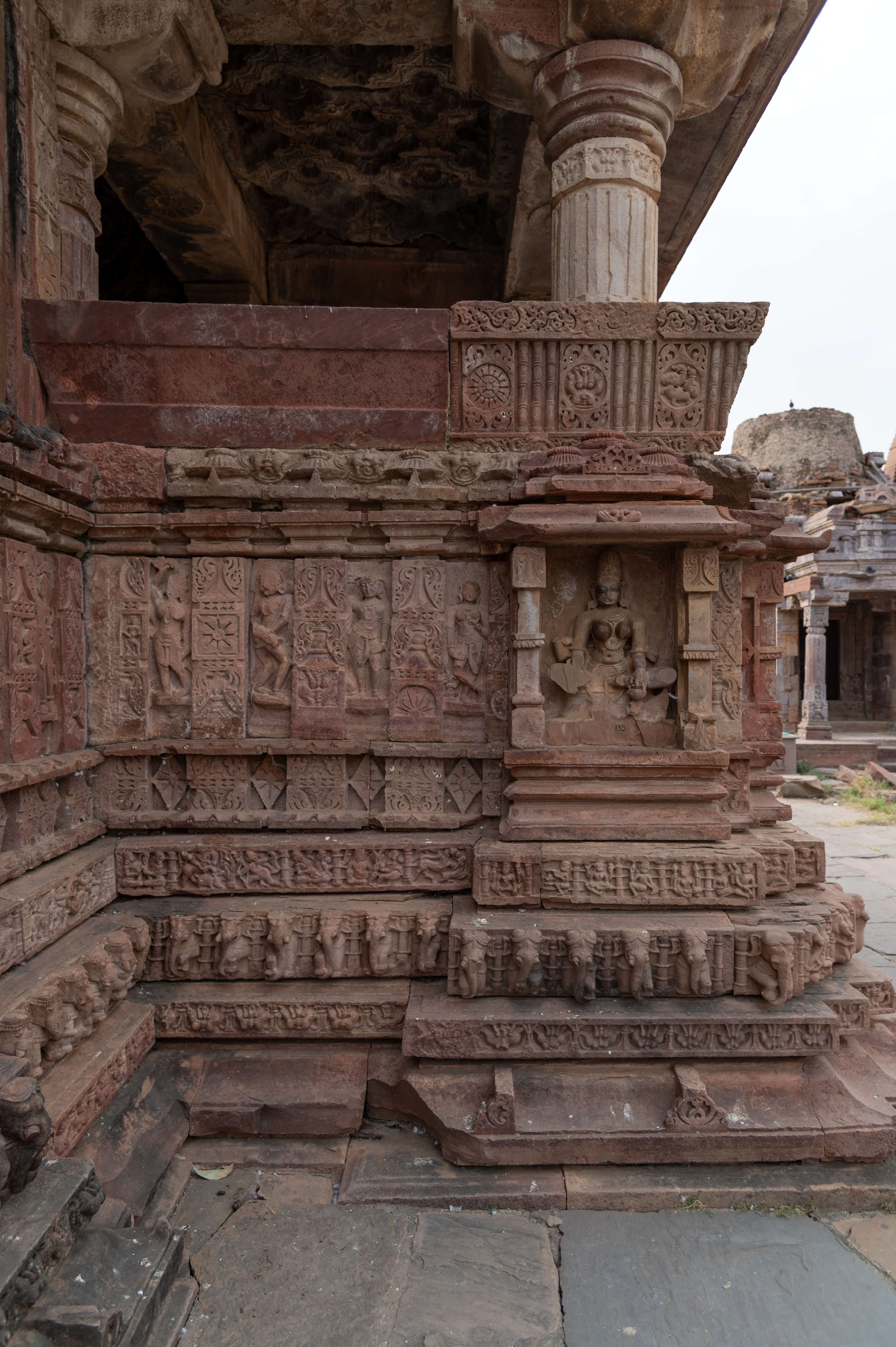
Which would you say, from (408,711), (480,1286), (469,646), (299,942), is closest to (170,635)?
(408,711)

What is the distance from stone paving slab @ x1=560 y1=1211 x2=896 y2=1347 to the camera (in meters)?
2.37

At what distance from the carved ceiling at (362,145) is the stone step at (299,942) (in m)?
6.61

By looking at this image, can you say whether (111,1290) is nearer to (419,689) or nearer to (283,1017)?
(283,1017)

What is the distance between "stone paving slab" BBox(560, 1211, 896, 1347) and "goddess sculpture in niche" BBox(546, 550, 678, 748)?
2.02 m

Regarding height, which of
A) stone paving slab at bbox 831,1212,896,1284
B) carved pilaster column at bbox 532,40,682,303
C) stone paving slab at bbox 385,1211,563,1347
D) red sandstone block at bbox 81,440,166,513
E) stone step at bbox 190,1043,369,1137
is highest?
carved pilaster column at bbox 532,40,682,303

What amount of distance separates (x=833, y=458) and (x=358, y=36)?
26.3 m

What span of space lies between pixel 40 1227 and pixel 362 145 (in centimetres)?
835

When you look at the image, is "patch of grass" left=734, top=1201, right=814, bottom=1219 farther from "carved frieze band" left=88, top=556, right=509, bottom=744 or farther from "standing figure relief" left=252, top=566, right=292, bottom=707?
"standing figure relief" left=252, top=566, right=292, bottom=707

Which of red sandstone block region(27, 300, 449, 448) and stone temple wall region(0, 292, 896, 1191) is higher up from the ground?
red sandstone block region(27, 300, 449, 448)

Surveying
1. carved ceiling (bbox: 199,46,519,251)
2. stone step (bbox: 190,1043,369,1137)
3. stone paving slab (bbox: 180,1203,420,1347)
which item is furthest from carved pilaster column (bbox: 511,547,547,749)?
carved ceiling (bbox: 199,46,519,251)

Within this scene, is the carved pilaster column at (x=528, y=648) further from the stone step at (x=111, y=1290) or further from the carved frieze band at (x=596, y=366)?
the stone step at (x=111, y=1290)

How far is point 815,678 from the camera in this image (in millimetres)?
20688

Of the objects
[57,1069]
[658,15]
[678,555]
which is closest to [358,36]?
[658,15]

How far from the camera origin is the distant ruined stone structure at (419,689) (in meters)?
3.22
